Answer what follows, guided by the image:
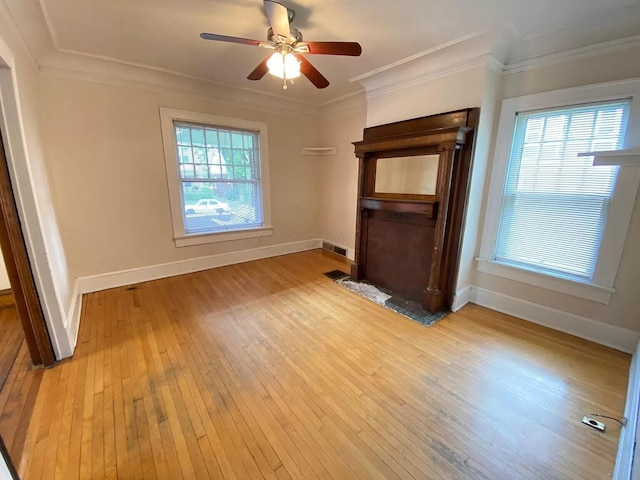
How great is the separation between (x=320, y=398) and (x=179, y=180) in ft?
10.3

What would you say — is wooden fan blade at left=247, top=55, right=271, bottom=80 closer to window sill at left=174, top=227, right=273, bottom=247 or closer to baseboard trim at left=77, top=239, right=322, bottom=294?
window sill at left=174, top=227, right=273, bottom=247

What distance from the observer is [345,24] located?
206 cm

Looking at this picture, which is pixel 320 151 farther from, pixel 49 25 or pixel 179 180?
pixel 49 25

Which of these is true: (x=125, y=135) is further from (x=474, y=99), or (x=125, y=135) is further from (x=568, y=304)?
(x=568, y=304)

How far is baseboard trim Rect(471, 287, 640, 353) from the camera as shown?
2123 mm

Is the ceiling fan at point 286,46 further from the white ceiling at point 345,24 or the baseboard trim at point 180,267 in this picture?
the baseboard trim at point 180,267

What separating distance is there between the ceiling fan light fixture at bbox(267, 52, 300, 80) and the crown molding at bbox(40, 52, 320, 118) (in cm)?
164

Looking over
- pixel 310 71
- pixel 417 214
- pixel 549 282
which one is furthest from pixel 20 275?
pixel 549 282

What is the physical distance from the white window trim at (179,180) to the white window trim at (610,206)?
3.04 m

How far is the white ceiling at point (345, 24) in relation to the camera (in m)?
1.80

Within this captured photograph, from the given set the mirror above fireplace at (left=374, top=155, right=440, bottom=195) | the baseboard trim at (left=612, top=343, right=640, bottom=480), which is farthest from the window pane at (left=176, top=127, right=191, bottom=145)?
the baseboard trim at (left=612, top=343, right=640, bottom=480)

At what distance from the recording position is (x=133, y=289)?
3.18 m

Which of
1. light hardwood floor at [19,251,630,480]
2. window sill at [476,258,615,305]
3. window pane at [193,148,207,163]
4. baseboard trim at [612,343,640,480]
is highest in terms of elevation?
window pane at [193,148,207,163]

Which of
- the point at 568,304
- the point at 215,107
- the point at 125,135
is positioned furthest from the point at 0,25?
the point at 568,304
